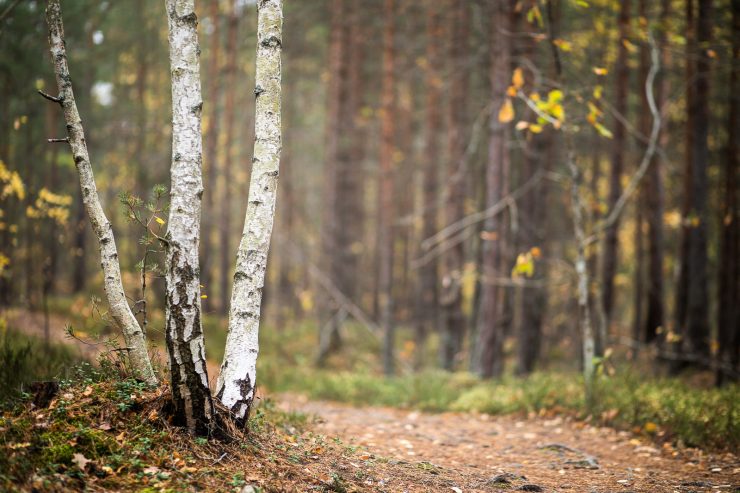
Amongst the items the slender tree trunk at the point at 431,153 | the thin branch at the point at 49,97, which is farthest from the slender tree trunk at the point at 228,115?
the thin branch at the point at 49,97

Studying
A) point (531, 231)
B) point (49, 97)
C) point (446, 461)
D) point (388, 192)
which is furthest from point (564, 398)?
point (49, 97)

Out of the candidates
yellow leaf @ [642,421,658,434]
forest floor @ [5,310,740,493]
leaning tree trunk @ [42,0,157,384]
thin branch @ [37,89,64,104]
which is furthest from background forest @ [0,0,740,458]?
thin branch @ [37,89,64,104]

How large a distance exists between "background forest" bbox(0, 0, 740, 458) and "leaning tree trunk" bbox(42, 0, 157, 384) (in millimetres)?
228

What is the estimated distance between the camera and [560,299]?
20.6 metres

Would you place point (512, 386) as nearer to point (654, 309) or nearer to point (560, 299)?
point (654, 309)

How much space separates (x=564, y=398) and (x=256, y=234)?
5.70 metres

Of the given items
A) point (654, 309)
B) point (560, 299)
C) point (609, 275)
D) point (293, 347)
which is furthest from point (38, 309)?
point (560, 299)

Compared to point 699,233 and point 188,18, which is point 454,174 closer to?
point 699,233

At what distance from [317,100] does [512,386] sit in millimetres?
16805

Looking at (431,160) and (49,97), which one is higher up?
(431,160)

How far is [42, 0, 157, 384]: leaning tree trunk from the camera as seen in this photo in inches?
167

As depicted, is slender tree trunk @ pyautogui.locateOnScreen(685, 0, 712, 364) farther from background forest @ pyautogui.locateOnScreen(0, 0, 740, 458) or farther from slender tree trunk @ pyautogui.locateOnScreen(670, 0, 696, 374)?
slender tree trunk @ pyautogui.locateOnScreen(670, 0, 696, 374)

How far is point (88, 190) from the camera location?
429 cm

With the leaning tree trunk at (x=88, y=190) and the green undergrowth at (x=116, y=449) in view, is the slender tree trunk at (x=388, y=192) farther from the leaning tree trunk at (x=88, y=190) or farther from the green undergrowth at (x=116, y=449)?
the leaning tree trunk at (x=88, y=190)
